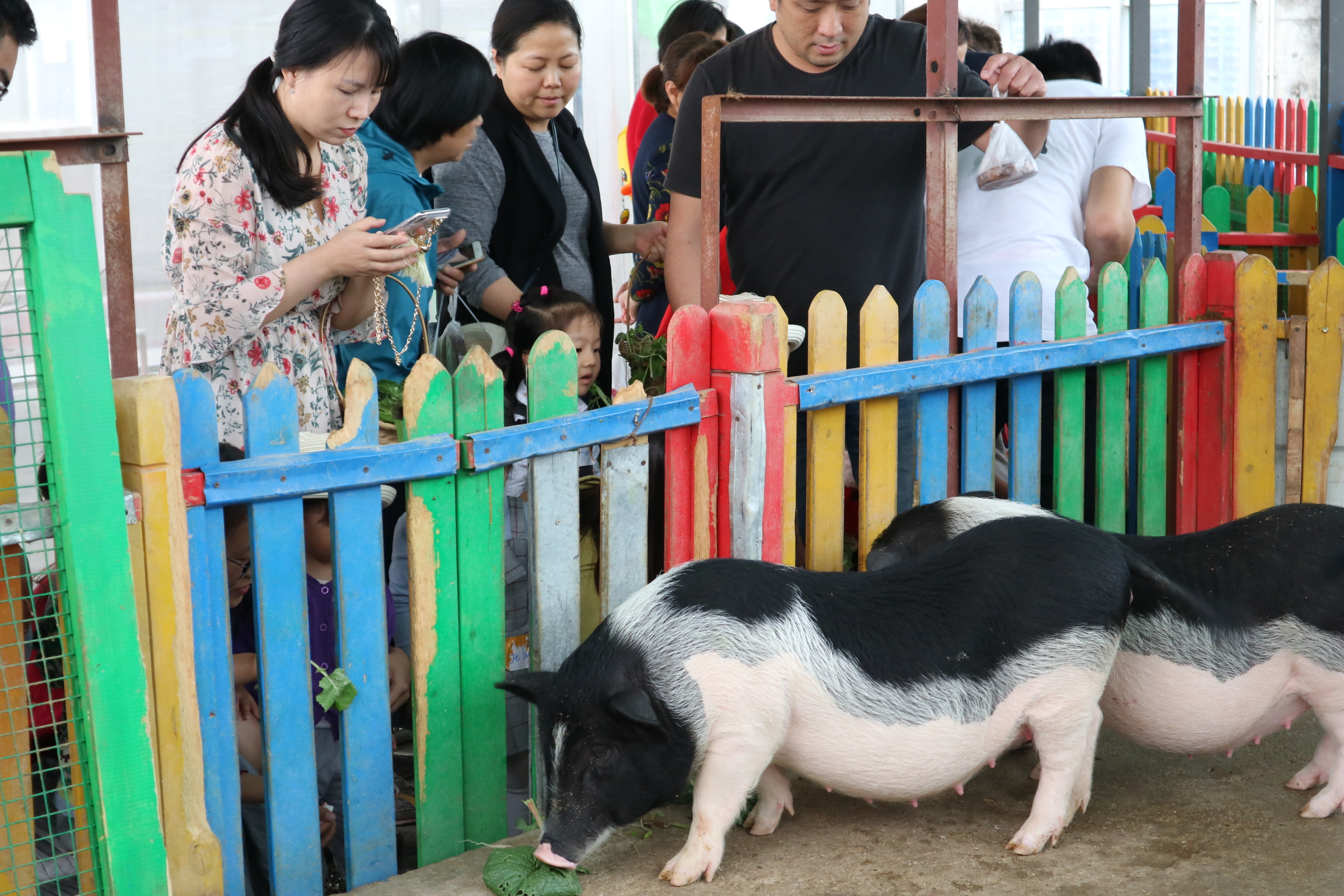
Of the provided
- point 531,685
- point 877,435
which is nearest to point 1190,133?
point 877,435

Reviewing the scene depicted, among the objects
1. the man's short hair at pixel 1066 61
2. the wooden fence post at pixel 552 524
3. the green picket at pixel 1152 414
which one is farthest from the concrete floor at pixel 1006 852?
the man's short hair at pixel 1066 61

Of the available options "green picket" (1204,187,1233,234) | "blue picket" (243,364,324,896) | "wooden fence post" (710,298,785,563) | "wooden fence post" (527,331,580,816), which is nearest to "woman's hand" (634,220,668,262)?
"wooden fence post" (710,298,785,563)

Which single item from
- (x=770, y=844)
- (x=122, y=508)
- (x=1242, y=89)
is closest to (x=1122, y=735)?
(x=770, y=844)

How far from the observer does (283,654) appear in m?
2.44

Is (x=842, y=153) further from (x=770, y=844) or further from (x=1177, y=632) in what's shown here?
(x=770, y=844)

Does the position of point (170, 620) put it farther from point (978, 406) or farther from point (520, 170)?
point (520, 170)

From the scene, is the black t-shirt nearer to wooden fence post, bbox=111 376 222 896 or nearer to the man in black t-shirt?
the man in black t-shirt

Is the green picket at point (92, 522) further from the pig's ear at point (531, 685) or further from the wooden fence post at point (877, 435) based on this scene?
the wooden fence post at point (877, 435)

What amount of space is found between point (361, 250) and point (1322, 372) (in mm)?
2746

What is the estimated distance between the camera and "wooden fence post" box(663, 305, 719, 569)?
2.88 metres

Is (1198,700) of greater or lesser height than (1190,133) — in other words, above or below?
below

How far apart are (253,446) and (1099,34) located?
2275 cm

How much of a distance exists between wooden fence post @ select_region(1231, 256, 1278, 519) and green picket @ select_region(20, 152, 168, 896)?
3.02 metres

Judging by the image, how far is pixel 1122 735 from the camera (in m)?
2.81
